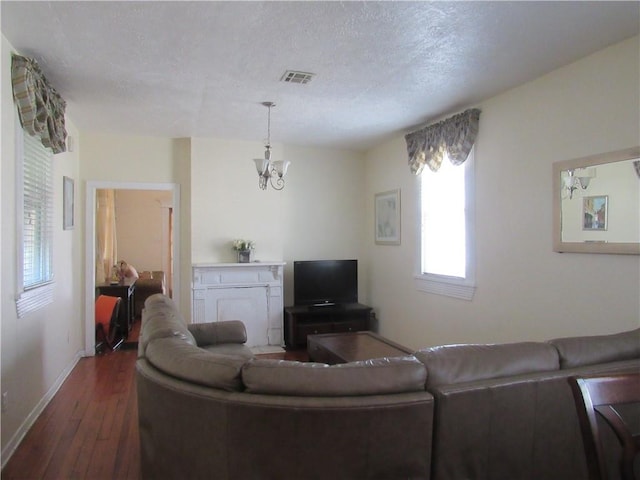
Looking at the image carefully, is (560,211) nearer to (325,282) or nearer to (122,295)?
(325,282)

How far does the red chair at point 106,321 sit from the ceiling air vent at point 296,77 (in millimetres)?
3435

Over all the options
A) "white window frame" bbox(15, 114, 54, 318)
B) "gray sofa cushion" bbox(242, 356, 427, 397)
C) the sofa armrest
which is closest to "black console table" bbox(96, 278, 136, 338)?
the sofa armrest

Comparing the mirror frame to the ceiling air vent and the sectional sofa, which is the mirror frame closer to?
the sectional sofa

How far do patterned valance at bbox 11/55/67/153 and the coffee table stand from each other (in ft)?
9.05

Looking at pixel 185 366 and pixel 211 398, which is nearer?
pixel 211 398

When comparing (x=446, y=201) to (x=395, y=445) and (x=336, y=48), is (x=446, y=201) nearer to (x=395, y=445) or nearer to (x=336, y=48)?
(x=336, y=48)

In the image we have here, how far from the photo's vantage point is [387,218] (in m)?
5.42

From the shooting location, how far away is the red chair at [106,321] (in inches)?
198

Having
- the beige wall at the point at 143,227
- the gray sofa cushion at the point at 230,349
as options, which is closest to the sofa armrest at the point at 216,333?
the gray sofa cushion at the point at 230,349

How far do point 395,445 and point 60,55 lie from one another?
3076 millimetres

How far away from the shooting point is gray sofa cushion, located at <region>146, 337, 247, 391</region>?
5.64 feet

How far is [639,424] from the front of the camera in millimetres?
1816

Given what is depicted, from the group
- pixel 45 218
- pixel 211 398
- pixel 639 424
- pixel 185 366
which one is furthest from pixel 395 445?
pixel 45 218

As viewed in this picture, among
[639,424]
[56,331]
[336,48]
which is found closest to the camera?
[639,424]
